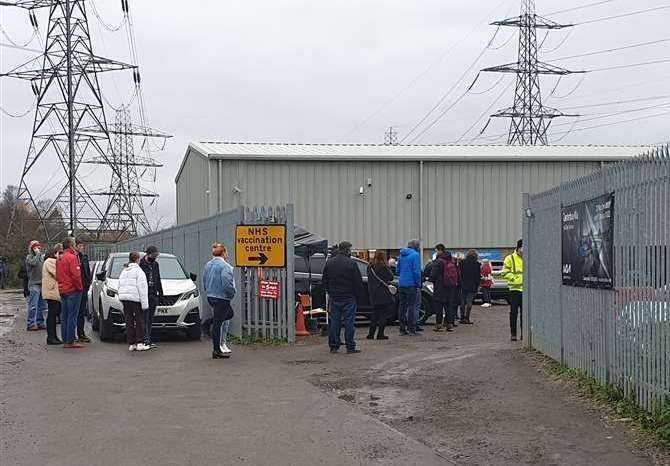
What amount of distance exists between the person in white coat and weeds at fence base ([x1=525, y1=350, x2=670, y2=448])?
6731 mm

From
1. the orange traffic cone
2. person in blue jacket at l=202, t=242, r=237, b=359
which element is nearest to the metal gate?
the orange traffic cone

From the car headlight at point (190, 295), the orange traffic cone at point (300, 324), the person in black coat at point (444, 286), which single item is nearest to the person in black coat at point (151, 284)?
the car headlight at point (190, 295)

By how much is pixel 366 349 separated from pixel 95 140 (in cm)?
3286

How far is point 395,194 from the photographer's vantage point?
33000 millimetres

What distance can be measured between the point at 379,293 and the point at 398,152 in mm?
18921

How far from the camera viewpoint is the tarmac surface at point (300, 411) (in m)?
7.24

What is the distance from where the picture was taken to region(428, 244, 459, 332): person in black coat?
1742 centimetres

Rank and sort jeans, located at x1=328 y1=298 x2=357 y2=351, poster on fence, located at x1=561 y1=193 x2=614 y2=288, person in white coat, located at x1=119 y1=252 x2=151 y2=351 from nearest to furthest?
poster on fence, located at x1=561 y1=193 x2=614 y2=288 → jeans, located at x1=328 y1=298 x2=357 y2=351 → person in white coat, located at x1=119 y1=252 x2=151 y2=351

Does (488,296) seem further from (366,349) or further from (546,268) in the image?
(546,268)

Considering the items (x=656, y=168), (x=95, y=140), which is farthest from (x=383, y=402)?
(x=95, y=140)

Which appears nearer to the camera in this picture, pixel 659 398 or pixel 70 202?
pixel 659 398

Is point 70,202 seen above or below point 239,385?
above

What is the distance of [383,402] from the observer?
952 centimetres

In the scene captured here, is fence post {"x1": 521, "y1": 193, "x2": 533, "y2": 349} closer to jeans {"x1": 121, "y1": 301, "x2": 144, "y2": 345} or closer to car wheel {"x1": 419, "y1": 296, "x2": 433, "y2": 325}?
car wheel {"x1": 419, "y1": 296, "x2": 433, "y2": 325}
